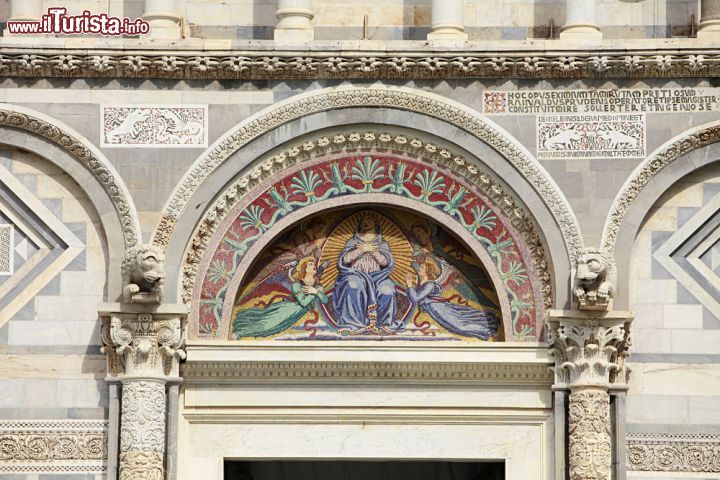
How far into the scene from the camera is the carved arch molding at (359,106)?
18719mm

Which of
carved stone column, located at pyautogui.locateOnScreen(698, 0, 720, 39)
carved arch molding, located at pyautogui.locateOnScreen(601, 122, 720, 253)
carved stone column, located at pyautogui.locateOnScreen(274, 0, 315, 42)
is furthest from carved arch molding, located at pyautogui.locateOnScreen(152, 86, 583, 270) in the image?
carved stone column, located at pyautogui.locateOnScreen(698, 0, 720, 39)

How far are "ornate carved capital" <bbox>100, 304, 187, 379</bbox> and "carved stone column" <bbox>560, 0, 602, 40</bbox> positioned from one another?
156 inches

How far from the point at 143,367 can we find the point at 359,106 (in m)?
2.82

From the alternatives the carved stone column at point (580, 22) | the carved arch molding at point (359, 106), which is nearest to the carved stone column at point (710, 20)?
the carved stone column at point (580, 22)

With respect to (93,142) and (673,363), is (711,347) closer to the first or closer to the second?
(673,363)

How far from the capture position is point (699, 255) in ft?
61.9

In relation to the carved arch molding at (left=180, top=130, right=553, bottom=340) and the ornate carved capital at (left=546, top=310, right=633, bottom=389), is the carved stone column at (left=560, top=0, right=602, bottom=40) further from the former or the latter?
the ornate carved capital at (left=546, top=310, right=633, bottom=389)

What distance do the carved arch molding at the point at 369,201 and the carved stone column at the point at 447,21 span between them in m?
0.91

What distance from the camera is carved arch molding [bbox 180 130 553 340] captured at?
61.8ft

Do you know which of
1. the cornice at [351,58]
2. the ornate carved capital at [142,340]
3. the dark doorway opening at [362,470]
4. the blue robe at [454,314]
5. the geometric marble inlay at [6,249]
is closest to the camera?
the ornate carved capital at [142,340]

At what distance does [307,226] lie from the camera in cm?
1922

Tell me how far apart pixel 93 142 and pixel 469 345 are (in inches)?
139

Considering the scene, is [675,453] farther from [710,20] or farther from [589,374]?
[710,20]

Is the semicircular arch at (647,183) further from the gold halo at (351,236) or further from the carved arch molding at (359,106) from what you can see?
the gold halo at (351,236)
